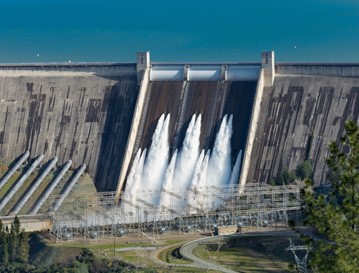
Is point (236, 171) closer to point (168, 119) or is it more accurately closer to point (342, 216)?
point (168, 119)

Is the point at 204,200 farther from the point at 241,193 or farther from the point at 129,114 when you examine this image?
the point at 129,114

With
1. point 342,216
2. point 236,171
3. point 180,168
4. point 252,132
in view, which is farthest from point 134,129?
point 342,216

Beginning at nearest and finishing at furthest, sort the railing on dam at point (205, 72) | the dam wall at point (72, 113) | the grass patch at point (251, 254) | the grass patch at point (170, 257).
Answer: the grass patch at point (251, 254) < the grass patch at point (170, 257) < the railing on dam at point (205, 72) < the dam wall at point (72, 113)

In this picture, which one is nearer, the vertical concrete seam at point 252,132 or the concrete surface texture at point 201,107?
the vertical concrete seam at point 252,132

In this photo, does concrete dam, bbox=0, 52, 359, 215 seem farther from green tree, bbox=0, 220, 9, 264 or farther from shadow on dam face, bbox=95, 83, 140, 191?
green tree, bbox=0, 220, 9, 264

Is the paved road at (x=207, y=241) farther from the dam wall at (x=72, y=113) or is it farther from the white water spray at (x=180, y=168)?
the dam wall at (x=72, y=113)

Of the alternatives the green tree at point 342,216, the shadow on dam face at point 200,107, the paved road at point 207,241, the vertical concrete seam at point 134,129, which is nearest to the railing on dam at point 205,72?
the shadow on dam face at point 200,107
